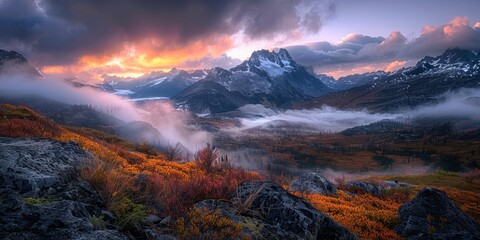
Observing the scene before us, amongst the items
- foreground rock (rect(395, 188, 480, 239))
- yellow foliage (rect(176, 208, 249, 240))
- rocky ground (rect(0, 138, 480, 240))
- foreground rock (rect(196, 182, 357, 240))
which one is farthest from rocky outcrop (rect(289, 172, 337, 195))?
yellow foliage (rect(176, 208, 249, 240))

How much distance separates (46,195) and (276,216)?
6.97m

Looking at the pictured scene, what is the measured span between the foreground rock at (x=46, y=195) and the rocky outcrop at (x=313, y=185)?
17708 mm

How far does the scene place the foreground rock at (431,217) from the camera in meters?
13.5

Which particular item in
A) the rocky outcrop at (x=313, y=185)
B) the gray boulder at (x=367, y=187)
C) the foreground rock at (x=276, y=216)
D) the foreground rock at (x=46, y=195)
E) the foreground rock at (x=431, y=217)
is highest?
the foreground rock at (x=46, y=195)

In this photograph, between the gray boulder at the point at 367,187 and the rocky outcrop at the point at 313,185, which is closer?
the rocky outcrop at the point at 313,185

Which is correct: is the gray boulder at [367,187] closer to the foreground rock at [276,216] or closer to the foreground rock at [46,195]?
the foreground rock at [276,216]

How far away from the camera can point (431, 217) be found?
48.5ft

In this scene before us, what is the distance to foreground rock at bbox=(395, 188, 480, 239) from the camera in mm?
13500

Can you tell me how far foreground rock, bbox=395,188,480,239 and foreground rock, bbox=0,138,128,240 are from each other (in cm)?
1283

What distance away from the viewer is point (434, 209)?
15641 millimetres

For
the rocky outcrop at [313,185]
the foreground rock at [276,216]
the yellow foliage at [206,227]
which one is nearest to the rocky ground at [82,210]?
the foreground rock at [276,216]

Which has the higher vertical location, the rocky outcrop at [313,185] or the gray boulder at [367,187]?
the rocky outcrop at [313,185]

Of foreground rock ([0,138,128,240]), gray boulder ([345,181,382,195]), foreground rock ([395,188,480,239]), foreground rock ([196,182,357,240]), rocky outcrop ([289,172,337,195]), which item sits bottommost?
gray boulder ([345,181,382,195])

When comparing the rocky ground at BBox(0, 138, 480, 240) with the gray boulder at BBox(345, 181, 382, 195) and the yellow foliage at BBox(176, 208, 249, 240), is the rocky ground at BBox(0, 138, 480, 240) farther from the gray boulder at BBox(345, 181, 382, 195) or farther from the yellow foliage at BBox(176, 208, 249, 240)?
the gray boulder at BBox(345, 181, 382, 195)
